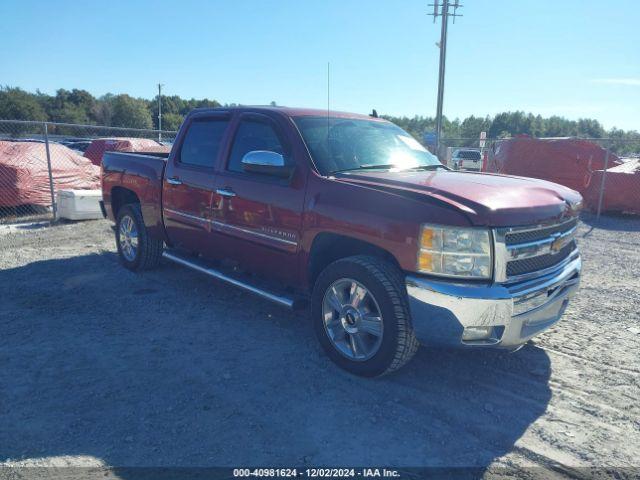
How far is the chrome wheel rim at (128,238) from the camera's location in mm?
6258

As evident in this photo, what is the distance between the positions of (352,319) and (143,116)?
231ft

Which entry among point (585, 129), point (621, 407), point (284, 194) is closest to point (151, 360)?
point (284, 194)

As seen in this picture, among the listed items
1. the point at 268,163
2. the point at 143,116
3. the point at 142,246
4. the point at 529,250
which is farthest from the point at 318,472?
the point at 143,116

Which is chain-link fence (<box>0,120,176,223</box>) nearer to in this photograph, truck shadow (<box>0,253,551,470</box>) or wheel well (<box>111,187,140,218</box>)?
wheel well (<box>111,187,140,218</box>)

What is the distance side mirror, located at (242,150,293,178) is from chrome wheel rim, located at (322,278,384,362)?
1014 millimetres

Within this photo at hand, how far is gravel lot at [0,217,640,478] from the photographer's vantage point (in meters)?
2.83

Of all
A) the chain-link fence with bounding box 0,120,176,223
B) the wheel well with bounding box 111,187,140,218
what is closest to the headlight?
the wheel well with bounding box 111,187,140,218

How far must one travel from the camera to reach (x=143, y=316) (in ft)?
16.0

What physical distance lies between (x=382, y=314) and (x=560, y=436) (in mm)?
1289

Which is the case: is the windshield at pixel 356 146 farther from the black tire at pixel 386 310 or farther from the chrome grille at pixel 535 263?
the chrome grille at pixel 535 263

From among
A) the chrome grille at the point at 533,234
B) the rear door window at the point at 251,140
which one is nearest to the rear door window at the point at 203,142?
the rear door window at the point at 251,140

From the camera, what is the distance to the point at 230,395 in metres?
3.43

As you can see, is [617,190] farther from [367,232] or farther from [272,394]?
[272,394]

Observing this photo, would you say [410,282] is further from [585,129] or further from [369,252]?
[585,129]
